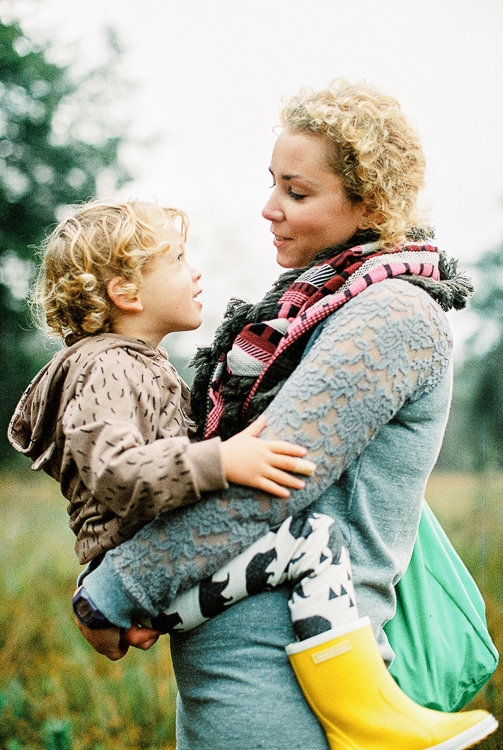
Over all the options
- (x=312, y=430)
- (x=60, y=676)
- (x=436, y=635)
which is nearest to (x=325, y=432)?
(x=312, y=430)

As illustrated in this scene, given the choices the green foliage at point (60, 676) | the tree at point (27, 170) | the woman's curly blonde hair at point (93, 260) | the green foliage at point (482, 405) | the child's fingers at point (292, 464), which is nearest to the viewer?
the child's fingers at point (292, 464)

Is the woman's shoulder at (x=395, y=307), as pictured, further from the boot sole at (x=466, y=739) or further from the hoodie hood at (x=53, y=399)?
the boot sole at (x=466, y=739)

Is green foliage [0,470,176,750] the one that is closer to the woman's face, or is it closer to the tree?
the tree

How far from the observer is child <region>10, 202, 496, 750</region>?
0.96 meters

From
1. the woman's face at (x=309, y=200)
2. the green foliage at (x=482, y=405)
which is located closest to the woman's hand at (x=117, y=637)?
the woman's face at (x=309, y=200)

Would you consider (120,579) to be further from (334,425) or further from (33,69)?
(33,69)

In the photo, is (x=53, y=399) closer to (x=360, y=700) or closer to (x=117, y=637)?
(x=117, y=637)

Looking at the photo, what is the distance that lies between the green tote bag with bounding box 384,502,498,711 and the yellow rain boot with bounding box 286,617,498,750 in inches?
7.8

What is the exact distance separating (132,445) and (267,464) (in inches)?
9.4

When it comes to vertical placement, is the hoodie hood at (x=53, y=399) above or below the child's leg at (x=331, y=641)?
above

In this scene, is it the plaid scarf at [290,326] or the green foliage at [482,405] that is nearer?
the plaid scarf at [290,326]

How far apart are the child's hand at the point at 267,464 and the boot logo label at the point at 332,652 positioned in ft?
0.81

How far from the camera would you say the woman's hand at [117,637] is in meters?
1.06

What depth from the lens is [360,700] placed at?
96 centimetres
